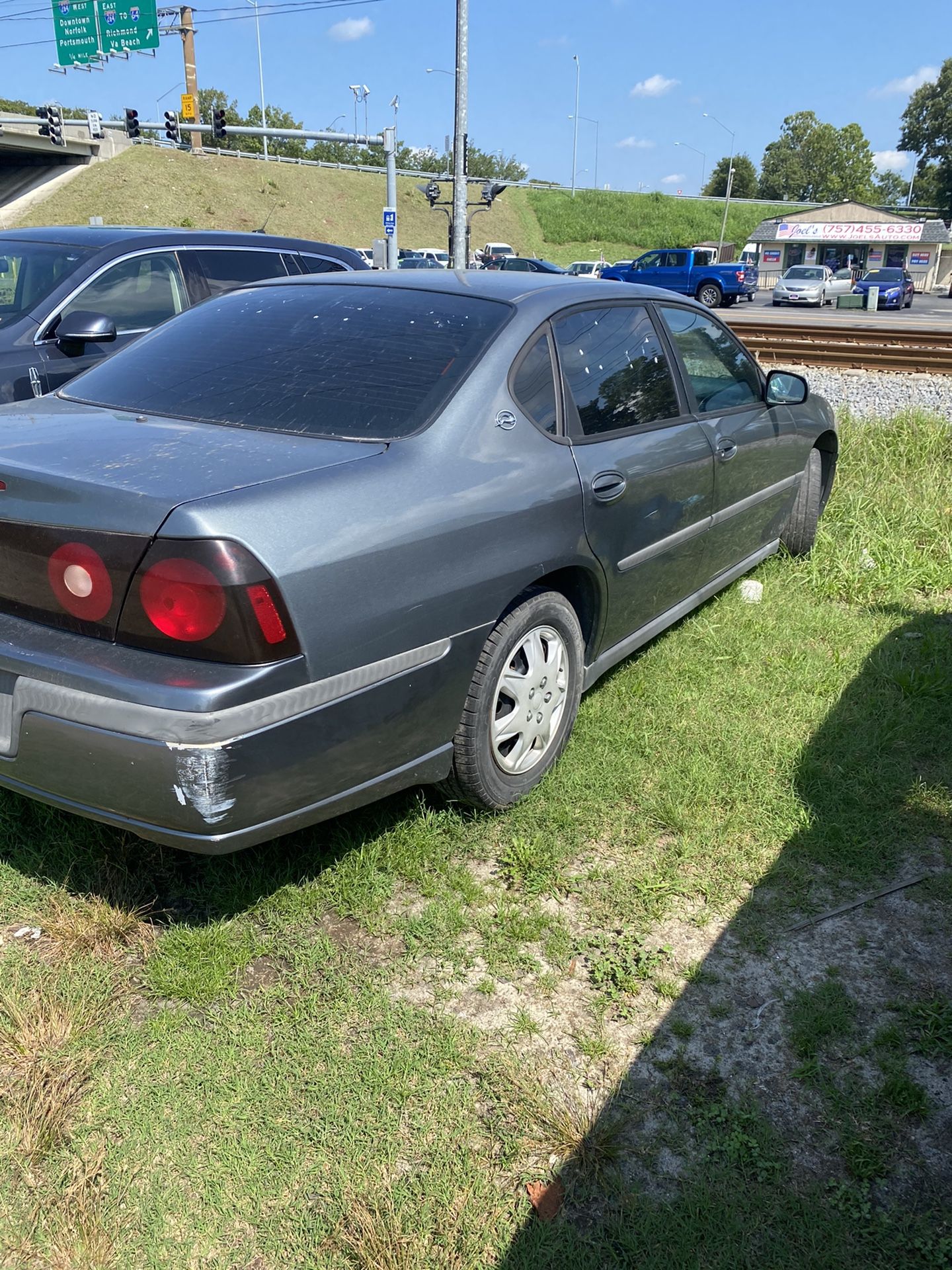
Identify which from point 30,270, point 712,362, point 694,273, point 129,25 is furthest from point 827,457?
point 129,25

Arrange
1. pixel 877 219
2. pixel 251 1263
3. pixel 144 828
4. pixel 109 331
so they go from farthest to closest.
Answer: pixel 877 219 < pixel 109 331 < pixel 144 828 < pixel 251 1263

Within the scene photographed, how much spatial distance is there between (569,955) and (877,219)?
7448 centimetres

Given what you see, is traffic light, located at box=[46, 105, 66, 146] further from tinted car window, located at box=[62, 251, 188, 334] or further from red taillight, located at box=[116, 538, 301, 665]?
red taillight, located at box=[116, 538, 301, 665]

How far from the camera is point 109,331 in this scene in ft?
17.5

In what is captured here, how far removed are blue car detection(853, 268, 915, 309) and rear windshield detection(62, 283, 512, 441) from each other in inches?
1712

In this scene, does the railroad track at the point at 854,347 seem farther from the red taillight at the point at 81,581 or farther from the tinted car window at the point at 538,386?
the red taillight at the point at 81,581

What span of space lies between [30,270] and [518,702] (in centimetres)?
500

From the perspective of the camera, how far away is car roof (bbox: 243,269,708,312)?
340 centimetres

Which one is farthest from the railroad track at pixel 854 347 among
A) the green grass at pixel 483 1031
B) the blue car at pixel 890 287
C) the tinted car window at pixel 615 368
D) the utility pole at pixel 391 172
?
the blue car at pixel 890 287

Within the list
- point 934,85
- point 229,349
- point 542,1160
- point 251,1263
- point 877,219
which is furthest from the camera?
point 934,85

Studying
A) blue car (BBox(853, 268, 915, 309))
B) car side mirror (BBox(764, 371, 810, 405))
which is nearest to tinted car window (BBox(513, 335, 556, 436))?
→ car side mirror (BBox(764, 371, 810, 405))

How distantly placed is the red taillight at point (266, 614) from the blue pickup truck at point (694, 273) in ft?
129

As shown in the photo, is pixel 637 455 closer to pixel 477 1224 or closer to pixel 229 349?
pixel 229 349

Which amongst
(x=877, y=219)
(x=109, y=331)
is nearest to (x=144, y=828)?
(x=109, y=331)
